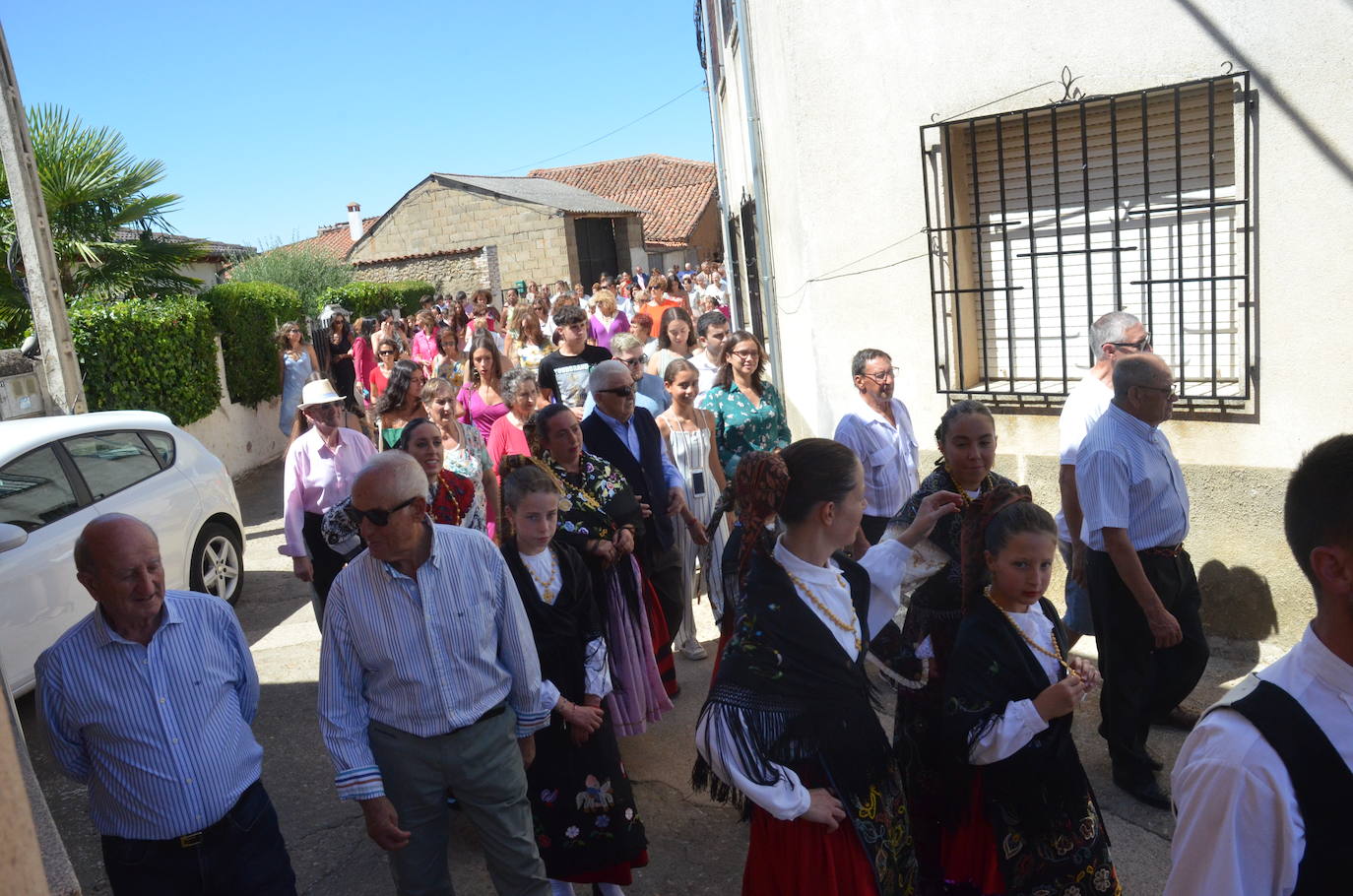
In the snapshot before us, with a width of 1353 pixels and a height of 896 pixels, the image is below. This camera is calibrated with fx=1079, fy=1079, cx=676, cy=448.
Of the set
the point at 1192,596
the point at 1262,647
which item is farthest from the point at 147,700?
the point at 1262,647

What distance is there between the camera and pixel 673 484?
18.1ft

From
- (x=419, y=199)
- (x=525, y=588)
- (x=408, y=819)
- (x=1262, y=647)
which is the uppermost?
(x=419, y=199)

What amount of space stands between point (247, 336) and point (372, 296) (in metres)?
11.7

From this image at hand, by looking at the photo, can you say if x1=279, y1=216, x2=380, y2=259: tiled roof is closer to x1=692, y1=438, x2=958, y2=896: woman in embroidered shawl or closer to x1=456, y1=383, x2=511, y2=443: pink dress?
x1=456, y1=383, x2=511, y2=443: pink dress

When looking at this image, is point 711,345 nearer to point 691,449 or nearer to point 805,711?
point 691,449

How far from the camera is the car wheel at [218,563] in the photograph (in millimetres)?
7656

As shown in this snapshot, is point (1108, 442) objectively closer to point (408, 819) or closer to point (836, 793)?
point (836, 793)

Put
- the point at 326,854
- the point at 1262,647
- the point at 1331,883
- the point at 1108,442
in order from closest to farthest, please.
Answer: the point at 1331,883 → the point at 1108,442 → the point at 326,854 → the point at 1262,647

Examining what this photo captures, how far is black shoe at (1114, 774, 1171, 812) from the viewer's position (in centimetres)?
426

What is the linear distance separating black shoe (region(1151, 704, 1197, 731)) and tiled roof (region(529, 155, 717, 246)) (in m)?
39.6

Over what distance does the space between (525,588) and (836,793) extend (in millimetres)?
1531

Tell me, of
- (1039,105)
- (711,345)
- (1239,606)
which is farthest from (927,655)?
(711,345)

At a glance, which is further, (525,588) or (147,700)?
(525,588)

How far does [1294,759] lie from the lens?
149 cm
